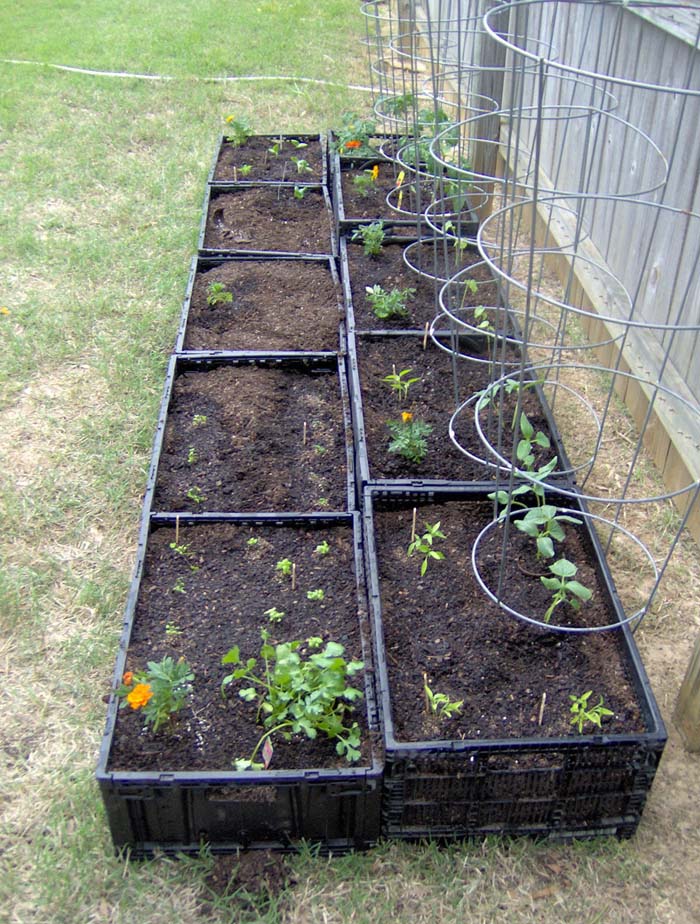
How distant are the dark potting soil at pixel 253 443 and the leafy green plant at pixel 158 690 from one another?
29.1 inches

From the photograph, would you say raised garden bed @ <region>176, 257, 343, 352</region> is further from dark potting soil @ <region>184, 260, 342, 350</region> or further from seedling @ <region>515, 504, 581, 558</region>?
seedling @ <region>515, 504, 581, 558</region>

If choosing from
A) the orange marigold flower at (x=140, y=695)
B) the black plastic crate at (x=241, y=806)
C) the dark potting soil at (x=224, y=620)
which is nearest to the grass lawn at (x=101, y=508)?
the black plastic crate at (x=241, y=806)

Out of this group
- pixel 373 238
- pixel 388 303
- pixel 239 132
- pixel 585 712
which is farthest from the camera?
pixel 239 132

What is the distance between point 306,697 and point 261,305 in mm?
2145

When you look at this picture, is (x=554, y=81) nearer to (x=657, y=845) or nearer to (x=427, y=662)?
(x=427, y=662)

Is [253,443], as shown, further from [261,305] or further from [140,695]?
[140,695]

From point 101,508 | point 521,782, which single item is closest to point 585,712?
point 521,782

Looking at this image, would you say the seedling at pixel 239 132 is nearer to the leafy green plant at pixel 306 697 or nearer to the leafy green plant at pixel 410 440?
the leafy green plant at pixel 410 440

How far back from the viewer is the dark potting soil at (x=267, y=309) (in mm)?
3426

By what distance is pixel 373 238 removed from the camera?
3.92 meters

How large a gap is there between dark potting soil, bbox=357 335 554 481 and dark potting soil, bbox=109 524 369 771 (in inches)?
15.7

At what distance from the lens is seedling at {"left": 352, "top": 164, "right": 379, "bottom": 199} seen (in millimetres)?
4531

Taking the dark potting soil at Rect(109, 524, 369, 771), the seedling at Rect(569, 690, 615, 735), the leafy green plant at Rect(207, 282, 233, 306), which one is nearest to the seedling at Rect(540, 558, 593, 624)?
the seedling at Rect(569, 690, 615, 735)

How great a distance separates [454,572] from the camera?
2332mm
